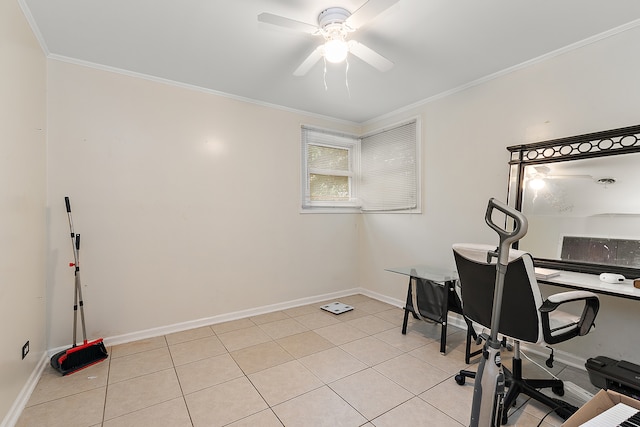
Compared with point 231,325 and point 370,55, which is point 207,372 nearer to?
→ point 231,325

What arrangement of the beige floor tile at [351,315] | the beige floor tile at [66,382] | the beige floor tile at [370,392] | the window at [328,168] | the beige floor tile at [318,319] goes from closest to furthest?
the beige floor tile at [370,392] < the beige floor tile at [66,382] < the beige floor tile at [318,319] < the beige floor tile at [351,315] < the window at [328,168]

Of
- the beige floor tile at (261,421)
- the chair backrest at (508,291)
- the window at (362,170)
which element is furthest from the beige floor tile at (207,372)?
the window at (362,170)

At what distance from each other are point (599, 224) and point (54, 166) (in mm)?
4286

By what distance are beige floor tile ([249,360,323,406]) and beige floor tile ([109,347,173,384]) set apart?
0.80m

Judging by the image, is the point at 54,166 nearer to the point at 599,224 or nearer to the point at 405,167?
the point at 405,167

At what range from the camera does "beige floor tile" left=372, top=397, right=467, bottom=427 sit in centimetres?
169

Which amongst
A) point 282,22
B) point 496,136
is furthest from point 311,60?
point 496,136

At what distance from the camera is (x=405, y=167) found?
366 centimetres

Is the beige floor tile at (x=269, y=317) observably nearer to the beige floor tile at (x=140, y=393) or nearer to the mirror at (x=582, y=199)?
the beige floor tile at (x=140, y=393)

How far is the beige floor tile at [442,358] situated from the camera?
2.28m

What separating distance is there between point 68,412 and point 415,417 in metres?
2.12

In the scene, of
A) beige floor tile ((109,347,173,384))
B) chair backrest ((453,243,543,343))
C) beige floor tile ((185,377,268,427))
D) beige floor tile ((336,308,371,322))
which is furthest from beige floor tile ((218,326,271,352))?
chair backrest ((453,243,543,343))

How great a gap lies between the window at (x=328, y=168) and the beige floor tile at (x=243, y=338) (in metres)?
1.63

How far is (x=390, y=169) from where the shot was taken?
3857 mm
